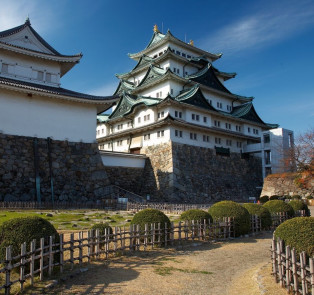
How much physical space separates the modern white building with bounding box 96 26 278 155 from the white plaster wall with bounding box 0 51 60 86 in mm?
11009

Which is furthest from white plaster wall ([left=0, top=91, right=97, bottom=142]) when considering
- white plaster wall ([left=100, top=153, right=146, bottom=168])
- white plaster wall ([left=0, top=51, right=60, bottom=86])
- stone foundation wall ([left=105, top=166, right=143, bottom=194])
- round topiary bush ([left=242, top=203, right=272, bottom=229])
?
round topiary bush ([left=242, top=203, right=272, bottom=229])

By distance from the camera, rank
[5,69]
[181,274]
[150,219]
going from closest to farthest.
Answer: [181,274] → [150,219] → [5,69]

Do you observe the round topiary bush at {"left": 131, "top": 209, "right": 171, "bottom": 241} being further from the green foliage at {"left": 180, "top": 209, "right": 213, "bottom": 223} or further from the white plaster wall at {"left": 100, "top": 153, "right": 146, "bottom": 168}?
the white plaster wall at {"left": 100, "top": 153, "right": 146, "bottom": 168}

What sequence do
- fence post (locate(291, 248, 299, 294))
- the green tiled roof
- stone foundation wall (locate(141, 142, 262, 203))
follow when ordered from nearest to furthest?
fence post (locate(291, 248, 299, 294)) → stone foundation wall (locate(141, 142, 262, 203)) → the green tiled roof

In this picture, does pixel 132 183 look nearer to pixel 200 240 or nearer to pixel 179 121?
pixel 179 121

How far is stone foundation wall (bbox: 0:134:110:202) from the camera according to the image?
2162 centimetres

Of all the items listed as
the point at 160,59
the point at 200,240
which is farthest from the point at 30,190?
the point at 160,59

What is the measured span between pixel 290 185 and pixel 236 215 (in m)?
23.6

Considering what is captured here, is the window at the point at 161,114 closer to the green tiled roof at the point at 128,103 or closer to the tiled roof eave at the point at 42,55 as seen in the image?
the green tiled roof at the point at 128,103

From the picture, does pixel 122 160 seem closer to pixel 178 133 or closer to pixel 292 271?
pixel 178 133

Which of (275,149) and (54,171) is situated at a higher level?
(275,149)

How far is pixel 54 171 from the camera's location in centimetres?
2361

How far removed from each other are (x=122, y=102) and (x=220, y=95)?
1402 cm

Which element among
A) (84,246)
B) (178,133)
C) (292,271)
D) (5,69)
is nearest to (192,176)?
(178,133)
